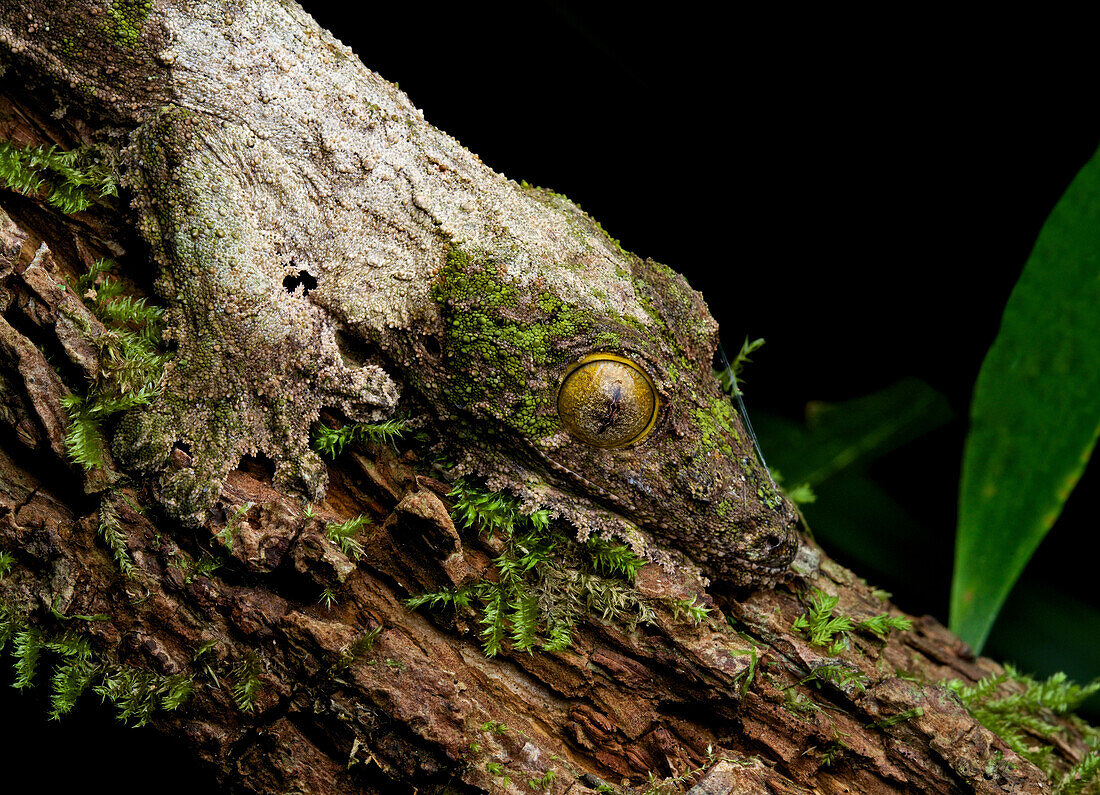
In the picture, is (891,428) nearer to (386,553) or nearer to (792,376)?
(792,376)

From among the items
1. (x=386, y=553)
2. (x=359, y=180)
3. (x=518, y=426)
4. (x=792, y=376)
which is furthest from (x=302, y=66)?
(x=792, y=376)

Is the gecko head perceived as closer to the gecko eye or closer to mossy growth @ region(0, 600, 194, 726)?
the gecko eye

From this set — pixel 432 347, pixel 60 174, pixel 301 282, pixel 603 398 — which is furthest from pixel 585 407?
pixel 60 174

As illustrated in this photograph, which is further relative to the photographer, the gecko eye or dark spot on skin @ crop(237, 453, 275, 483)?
the gecko eye

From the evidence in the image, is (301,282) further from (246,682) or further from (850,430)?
(850,430)

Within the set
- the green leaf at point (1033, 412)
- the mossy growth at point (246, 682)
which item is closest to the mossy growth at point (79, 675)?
the mossy growth at point (246, 682)

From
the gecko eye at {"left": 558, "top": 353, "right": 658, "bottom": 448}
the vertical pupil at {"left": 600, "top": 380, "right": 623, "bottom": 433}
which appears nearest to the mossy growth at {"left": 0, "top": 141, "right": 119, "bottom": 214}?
the gecko eye at {"left": 558, "top": 353, "right": 658, "bottom": 448}
